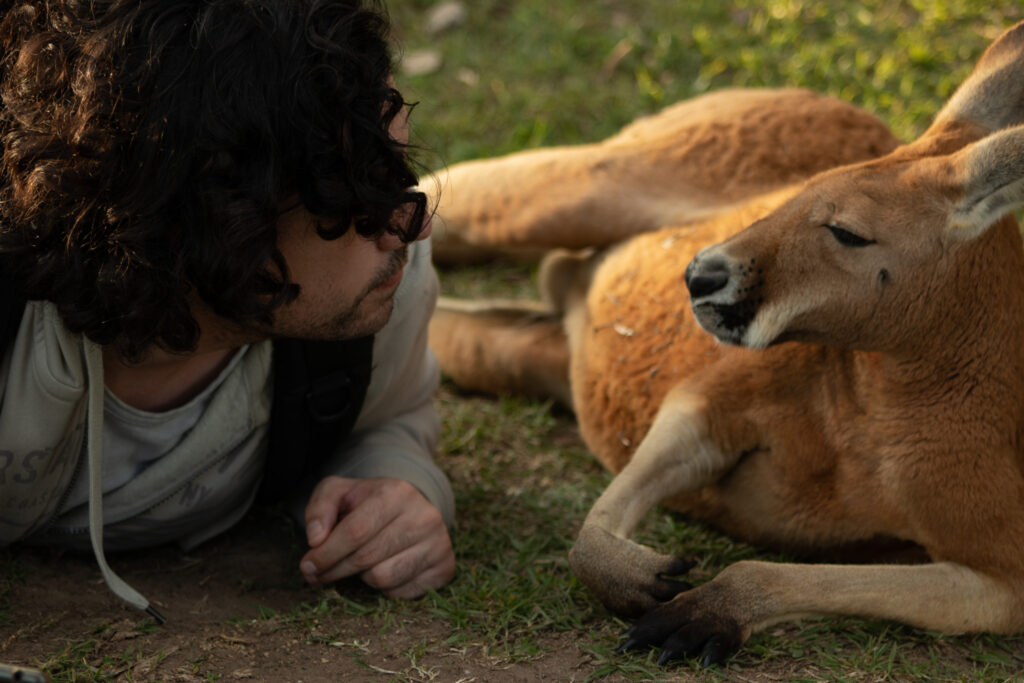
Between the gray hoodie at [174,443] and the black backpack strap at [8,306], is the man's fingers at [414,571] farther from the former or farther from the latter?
the black backpack strap at [8,306]

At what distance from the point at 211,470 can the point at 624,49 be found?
4.06 m

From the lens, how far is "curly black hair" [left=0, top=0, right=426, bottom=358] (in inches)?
95.1

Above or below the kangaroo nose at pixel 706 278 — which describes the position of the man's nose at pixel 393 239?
above

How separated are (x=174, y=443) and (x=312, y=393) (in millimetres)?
375

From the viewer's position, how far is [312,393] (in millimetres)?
3082

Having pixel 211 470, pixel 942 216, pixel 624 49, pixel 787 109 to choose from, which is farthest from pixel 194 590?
pixel 624 49

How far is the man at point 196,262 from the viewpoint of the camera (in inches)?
95.7

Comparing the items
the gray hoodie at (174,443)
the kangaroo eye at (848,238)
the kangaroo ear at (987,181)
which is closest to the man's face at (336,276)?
the gray hoodie at (174,443)

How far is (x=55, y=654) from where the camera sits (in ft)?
9.13

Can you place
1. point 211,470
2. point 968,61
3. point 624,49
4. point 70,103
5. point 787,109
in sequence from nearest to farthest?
point 70,103 < point 211,470 < point 787,109 < point 968,61 < point 624,49

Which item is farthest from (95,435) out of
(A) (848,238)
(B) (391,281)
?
(A) (848,238)

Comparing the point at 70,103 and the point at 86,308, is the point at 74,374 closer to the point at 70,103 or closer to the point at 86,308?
the point at 86,308

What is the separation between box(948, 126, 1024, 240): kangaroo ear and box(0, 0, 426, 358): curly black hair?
1.40 m

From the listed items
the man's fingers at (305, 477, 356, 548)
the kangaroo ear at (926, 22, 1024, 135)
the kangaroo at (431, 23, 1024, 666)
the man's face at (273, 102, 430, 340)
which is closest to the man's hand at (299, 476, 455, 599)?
the man's fingers at (305, 477, 356, 548)
